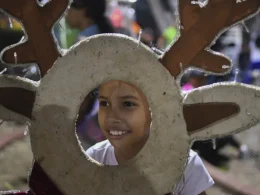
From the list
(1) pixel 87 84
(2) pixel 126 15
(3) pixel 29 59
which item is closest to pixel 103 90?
(1) pixel 87 84

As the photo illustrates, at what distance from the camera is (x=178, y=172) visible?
3.51ft

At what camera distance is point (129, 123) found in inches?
43.1

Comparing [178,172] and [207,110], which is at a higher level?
[207,110]

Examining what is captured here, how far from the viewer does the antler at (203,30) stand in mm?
1011

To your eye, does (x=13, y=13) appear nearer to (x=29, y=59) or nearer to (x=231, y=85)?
(x=29, y=59)

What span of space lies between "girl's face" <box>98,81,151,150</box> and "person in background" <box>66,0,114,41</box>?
1.19 metres

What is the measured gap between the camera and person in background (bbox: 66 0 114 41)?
228cm

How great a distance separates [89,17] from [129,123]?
4.27ft

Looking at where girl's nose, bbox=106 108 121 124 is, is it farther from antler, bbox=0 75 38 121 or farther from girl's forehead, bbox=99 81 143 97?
antler, bbox=0 75 38 121

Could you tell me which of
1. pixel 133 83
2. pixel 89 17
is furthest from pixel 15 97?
pixel 89 17

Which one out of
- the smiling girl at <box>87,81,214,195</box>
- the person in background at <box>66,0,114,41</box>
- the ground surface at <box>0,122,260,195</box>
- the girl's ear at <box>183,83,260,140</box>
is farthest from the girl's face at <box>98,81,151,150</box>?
the ground surface at <box>0,122,260,195</box>

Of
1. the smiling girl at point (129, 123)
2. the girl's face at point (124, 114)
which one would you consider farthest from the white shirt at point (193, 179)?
the girl's face at point (124, 114)

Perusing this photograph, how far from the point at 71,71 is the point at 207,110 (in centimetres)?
31

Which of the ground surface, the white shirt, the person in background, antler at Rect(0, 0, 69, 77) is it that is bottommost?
the ground surface
